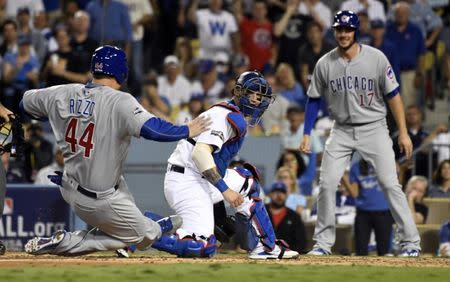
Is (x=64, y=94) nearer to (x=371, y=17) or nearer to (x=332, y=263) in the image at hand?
(x=332, y=263)

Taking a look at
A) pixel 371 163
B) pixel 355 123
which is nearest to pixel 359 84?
pixel 355 123

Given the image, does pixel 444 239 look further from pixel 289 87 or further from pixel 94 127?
pixel 94 127

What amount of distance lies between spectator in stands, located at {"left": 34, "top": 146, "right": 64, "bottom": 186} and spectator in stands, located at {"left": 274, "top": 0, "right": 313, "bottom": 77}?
4803 millimetres

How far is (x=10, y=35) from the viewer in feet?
59.2

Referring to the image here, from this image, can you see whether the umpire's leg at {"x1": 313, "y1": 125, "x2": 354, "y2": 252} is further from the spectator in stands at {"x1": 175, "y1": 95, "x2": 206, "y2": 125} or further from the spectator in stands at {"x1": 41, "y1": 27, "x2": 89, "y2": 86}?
the spectator in stands at {"x1": 41, "y1": 27, "x2": 89, "y2": 86}

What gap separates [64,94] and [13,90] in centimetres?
761

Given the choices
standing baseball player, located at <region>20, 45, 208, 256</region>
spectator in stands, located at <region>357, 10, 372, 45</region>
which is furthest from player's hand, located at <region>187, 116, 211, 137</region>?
spectator in stands, located at <region>357, 10, 372, 45</region>

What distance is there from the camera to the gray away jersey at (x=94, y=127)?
9758 millimetres

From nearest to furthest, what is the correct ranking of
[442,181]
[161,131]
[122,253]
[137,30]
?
[161,131] → [122,253] → [442,181] → [137,30]

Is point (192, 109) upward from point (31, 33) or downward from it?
downward

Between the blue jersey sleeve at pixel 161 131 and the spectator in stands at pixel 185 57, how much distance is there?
9.21 m

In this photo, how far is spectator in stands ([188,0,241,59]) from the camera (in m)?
19.4

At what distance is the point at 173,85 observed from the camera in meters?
18.6

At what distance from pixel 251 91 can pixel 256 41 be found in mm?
9143
